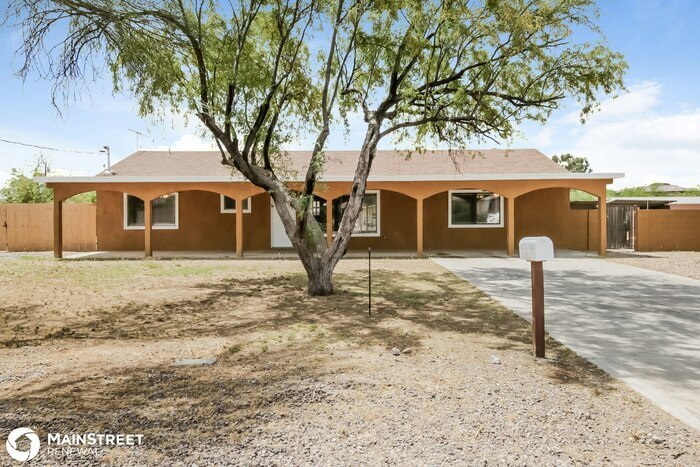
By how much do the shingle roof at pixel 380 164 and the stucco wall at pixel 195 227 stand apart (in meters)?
1.17

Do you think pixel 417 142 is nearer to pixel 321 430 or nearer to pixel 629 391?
pixel 629 391

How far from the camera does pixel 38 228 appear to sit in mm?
18922

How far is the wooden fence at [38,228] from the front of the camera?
18219 millimetres

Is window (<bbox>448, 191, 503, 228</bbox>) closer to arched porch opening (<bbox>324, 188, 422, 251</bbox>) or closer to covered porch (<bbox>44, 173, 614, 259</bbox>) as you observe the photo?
covered porch (<bbox>44, 173, 614, 259</bbox>)

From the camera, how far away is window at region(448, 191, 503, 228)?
17.7 m

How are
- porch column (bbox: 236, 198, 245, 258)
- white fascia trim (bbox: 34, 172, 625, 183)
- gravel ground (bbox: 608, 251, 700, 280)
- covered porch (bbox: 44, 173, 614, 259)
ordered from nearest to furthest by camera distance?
gravel ground (bbox: 608, 251, 700, 280)
white fascia trim (bbox: 34, 172, 625, 183)
covered porch (bbox: 44, 173, 614, 259)
porch column (bbox: 236, 198, 245, 258)

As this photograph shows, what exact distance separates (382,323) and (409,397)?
266 cm

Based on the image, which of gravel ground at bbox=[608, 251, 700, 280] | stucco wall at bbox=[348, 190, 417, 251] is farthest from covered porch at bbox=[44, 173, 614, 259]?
gravel ground at bbox=[608, 251, 700, 280]

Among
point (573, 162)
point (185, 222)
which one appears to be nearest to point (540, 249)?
point (185, 222)

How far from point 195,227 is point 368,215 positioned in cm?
637

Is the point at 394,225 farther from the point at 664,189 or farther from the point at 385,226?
the point at 664,189

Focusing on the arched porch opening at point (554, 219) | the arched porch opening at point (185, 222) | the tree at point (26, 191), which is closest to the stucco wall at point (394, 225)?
the arched porch opening at point (185, 222)

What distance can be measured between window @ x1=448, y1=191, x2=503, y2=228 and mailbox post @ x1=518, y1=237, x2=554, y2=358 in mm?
13353

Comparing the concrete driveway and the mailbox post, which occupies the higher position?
the mailbox post
